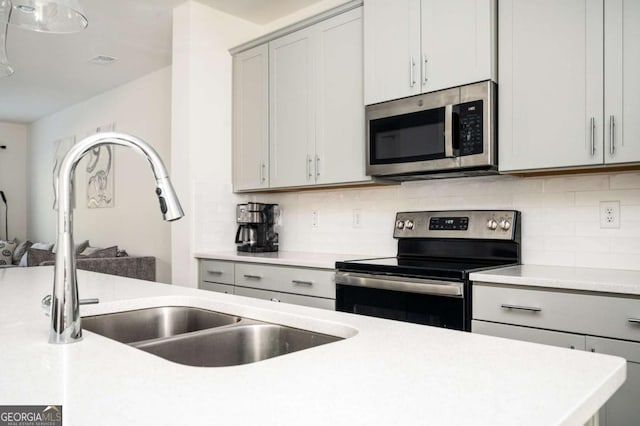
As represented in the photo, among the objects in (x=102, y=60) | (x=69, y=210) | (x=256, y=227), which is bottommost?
(x=256, y=227)

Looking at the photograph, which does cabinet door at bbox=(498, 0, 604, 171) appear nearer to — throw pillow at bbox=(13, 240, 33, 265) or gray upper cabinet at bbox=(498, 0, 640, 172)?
gray upper cabinet at bbox=(498, 0, 640, 172)

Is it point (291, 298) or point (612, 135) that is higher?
point (612, 135)

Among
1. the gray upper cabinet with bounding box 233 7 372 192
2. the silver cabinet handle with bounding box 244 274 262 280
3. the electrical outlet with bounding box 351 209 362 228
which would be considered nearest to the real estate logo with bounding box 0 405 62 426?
the gray upper cabinet with bounding box 233 7 372 192

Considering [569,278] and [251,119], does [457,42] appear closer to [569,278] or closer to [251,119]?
[569,278]

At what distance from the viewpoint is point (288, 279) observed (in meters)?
3.14

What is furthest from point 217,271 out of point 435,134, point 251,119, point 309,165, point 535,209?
point 535,209

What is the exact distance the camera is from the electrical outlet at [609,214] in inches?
94.8

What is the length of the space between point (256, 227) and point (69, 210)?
2.79 meters

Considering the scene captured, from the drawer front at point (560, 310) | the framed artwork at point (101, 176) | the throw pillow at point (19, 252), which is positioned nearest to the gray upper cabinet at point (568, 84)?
the drawer front at point (560, 310)

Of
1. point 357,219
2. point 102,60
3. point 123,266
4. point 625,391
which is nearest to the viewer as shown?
point 625,391

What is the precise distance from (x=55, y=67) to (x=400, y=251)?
4.12m

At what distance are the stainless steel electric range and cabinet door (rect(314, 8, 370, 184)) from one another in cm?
47

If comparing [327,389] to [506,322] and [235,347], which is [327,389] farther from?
[506,322]

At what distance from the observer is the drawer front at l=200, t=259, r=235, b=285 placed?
3531 mm
